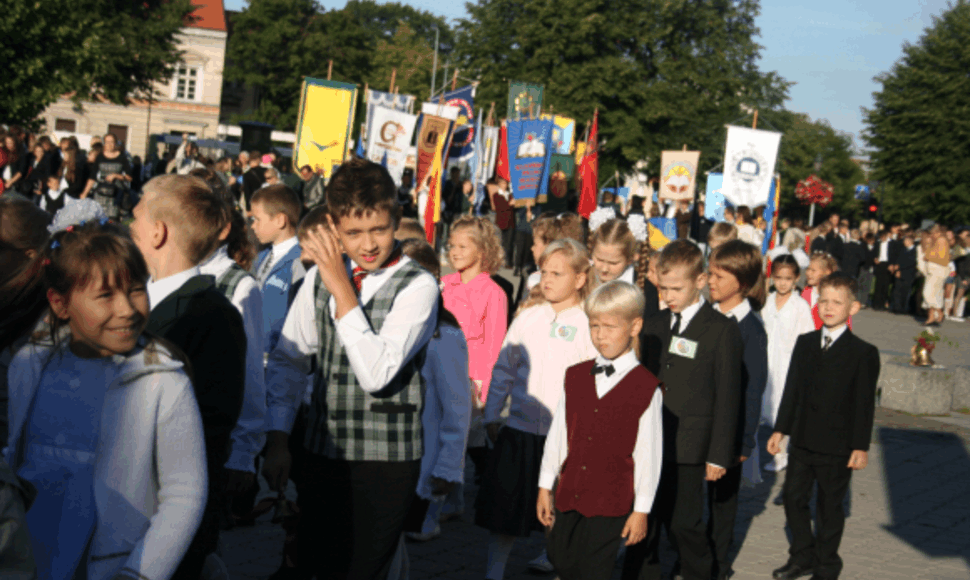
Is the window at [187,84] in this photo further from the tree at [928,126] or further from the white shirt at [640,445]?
the white shirt at [640,445]

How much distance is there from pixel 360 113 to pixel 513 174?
189ft

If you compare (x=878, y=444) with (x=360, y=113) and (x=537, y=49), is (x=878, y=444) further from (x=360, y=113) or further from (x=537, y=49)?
(x=360, y=113)

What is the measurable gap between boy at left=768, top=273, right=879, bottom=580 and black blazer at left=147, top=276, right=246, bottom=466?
3.79 m

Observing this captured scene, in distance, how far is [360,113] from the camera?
72.5m

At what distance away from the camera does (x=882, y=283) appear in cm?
2642

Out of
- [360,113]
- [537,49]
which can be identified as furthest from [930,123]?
[360,113]

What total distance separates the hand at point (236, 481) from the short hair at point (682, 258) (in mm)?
2598

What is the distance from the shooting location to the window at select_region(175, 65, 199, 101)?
271 feet

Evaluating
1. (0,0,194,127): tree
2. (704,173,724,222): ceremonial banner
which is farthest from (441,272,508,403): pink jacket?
(0,0,194,127): tree

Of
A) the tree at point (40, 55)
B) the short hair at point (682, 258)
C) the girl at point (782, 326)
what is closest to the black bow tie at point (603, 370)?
the short hair at point (682, 258)

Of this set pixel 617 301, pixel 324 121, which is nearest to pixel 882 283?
pixel 324 121

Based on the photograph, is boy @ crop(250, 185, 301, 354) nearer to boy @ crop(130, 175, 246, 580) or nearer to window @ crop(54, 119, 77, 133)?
boy @ crop(130, 175, 246, 580)

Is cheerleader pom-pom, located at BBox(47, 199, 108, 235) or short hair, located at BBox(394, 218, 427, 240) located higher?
short hair, located at BBox(394, 218, 427, 240)

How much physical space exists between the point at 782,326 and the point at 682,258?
147 inches
